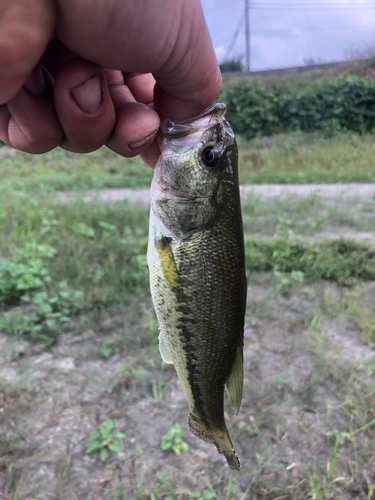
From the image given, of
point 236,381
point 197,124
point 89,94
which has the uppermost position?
point 89,94

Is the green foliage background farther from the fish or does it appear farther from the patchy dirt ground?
Result: the fish

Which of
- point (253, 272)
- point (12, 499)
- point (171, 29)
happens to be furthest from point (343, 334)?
point (171, 29)

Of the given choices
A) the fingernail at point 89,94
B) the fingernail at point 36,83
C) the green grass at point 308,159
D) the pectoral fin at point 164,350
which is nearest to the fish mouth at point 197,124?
the fingernail at point 89,94

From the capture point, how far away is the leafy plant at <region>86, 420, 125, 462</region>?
2.13m

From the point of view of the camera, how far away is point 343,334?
3.14m

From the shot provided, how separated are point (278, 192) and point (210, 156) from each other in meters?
6.19

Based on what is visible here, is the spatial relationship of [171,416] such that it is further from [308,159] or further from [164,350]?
[308,159]

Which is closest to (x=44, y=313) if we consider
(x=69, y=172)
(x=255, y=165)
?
(x=69, y=172)

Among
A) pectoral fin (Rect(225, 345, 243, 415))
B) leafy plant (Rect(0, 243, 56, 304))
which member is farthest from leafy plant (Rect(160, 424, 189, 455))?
leafy plant (Rect(0, 243, 56, 304))

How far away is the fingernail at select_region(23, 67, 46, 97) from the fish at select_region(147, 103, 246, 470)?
477 millimetres

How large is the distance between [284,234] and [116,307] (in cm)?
259

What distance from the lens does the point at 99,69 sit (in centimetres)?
118

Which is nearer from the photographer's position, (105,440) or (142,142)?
(142,142)

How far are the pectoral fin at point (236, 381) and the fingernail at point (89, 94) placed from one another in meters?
1.03
